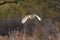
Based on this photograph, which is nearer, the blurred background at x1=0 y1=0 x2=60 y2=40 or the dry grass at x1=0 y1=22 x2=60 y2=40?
the dry grass at x1=0 y1=22 x2=60 y2=40

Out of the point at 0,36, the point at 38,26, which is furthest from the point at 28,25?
the point at 0,36

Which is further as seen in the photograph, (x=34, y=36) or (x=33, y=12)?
(x=33, y=12)

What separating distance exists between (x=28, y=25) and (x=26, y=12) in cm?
71

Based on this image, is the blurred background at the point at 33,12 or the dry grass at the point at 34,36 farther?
the blurred background at the point at 33,12

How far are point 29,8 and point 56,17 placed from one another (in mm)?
650

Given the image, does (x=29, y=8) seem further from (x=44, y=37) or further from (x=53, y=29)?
(x=44, y=37)

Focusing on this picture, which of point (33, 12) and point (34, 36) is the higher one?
point (34, 36)

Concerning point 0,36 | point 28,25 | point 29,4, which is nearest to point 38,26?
point 28,25

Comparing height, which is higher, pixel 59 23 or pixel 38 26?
pixel 38 26

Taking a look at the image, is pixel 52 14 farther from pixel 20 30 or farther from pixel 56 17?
pixel 20 30

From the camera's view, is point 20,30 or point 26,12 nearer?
point 20,30

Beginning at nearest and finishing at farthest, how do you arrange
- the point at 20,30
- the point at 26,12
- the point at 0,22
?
the point at 20,30 < the point at 0,22 < the point at 26,12

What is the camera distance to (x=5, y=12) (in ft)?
17.9

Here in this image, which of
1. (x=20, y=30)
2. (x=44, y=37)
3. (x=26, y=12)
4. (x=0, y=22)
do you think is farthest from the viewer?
(x=26, y=12)
